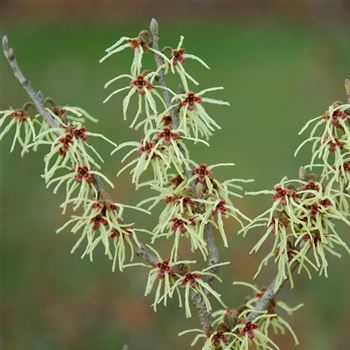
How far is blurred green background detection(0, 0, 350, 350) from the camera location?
3051 mm

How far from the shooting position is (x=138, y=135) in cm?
496

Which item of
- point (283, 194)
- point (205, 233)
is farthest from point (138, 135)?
point (283, 194)

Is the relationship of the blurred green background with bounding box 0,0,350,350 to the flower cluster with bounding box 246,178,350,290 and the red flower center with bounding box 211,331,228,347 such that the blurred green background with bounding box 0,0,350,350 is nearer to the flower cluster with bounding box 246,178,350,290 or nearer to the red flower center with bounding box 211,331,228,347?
the red flower center with bounding box 211,331,228,347

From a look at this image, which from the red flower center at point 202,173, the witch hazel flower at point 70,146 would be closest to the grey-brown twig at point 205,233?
the red flower center at point 202,173

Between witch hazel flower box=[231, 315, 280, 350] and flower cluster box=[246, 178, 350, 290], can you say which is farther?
witch hazel flower box=[231, 315, 280, 350]

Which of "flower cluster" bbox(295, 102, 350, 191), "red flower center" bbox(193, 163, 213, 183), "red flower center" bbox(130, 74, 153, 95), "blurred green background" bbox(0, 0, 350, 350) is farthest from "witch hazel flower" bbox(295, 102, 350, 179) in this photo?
"blurred green background" bbox(0, 0, 350, 350)

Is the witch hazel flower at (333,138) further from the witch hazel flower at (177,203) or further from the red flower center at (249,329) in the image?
the red flower center at (249,329)

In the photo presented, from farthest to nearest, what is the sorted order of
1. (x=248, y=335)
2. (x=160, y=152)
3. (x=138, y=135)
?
(x=138, y=135), (x=248, y=335), (x=160, y=152)

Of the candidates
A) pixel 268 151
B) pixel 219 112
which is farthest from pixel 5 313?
pixel 219 112

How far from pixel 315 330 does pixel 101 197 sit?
1961 millimetres

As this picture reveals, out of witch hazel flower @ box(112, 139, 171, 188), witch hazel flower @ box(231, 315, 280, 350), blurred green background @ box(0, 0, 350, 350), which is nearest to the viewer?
witch hazel flower @ box(112, 139, 171, 188)

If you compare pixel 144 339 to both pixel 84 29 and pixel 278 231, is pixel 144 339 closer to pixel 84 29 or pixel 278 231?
pixel 278 231

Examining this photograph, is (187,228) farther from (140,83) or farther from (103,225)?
(140,83)

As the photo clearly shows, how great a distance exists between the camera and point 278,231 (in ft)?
3.98
